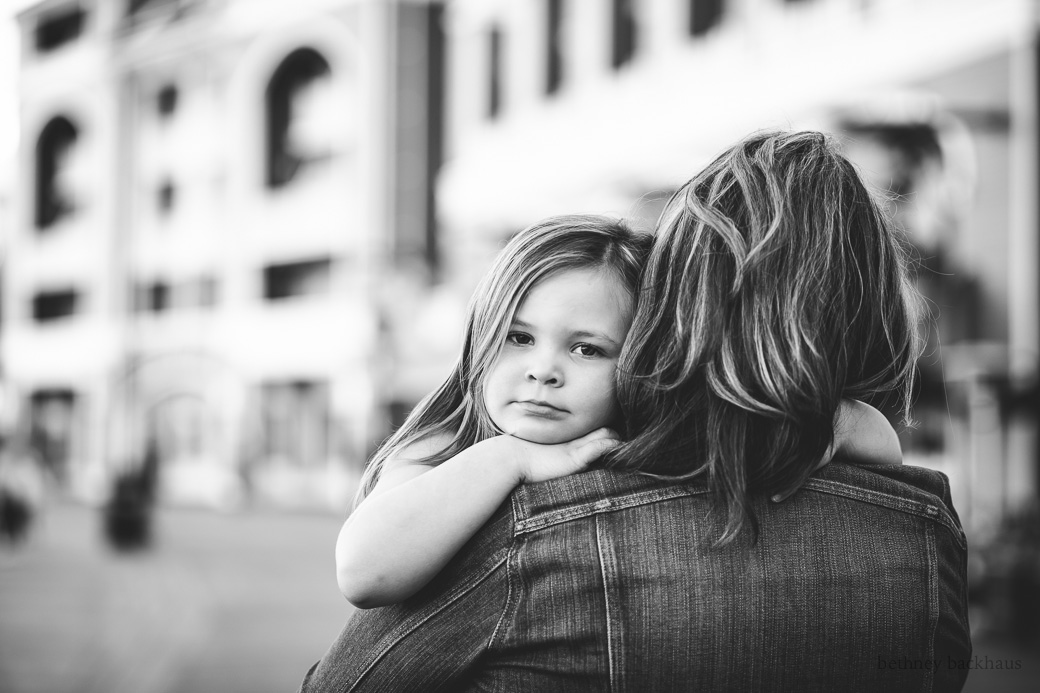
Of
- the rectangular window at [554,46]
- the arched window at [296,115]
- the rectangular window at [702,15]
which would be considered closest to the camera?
the rectangular window at [702,15]

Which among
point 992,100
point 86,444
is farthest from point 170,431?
point 992,100

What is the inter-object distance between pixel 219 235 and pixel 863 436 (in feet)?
106

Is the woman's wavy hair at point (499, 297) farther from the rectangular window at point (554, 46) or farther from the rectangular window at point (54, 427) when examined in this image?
the rectangular window at point (54, 427)

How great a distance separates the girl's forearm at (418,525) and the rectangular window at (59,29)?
41.6m

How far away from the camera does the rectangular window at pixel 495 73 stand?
22.9 m

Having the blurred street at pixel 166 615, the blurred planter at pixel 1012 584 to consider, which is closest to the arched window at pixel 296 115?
the blurred street at pixel 166 615

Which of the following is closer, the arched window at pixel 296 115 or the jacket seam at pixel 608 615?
the jacket seam at pixel 608 615

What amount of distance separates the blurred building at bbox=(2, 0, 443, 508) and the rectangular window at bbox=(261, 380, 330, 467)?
0.08 m

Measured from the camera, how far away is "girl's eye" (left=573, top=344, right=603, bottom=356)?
1492mm

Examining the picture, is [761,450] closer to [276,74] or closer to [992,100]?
[992,100]

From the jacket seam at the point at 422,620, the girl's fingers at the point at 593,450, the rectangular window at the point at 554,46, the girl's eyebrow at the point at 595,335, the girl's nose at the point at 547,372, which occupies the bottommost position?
the jacket seam at the point at 422,620

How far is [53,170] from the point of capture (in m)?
39.1

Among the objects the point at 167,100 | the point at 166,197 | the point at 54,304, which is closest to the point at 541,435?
the point at 166,197

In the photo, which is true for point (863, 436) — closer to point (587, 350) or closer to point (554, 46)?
point (587, 350)
